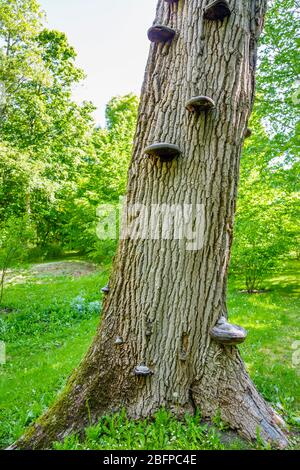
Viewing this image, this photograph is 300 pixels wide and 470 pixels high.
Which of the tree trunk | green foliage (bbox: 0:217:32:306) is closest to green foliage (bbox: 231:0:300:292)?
green foliage (bbox: 0:217:32:306)

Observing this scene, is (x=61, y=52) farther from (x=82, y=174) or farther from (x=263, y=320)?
(x=263, y=320)

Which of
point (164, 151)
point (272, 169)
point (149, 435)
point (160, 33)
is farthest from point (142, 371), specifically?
point (272, 169)

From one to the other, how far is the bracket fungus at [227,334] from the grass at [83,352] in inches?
21.3

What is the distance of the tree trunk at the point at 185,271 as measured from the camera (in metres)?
1.97

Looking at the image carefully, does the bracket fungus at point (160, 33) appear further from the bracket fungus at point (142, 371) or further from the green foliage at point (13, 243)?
the green foliage at point (13, 243)

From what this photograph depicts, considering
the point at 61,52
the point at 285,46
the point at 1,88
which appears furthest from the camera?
the point at 61,52

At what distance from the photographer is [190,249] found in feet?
6.55

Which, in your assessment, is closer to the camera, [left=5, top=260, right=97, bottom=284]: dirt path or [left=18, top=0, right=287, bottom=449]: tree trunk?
[left=18, top=0, right=287, bottom=449]: tree trunk

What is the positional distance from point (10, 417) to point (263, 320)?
4.39m

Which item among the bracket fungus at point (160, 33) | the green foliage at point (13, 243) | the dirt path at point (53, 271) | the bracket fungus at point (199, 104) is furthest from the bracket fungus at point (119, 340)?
the dirt path at point (53, 271)

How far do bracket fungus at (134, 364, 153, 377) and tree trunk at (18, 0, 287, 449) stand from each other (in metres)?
0.03

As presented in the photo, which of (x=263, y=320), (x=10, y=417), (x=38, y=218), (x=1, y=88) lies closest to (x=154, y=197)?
(x=10, y=417)

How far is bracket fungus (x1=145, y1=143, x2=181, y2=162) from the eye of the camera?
1.89 metres

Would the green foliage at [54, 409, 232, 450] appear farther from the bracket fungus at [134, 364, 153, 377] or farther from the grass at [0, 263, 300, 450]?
the bracket fungus at [134, 364, 153, 377]
